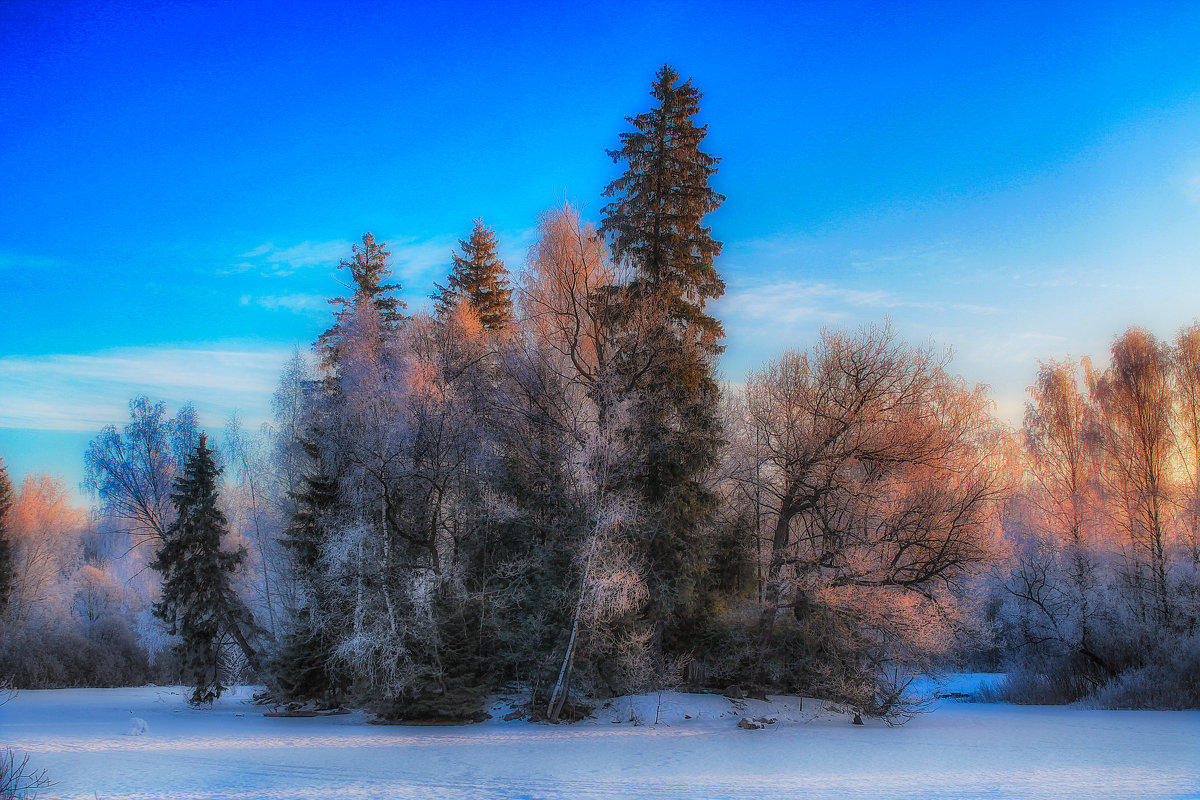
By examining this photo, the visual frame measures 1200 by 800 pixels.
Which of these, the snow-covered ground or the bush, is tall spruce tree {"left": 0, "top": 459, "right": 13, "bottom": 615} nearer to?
the bush

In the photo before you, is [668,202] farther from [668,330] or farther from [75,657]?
[75,657]

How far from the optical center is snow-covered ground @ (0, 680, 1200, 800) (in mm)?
12914

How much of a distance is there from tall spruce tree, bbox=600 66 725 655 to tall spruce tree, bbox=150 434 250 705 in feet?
52.9

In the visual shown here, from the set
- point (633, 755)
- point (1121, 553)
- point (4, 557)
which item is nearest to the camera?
point (633, 755)

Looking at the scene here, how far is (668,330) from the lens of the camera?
23.6m

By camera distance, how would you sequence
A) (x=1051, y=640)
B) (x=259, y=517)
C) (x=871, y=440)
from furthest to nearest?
(x=259, y=517)
(x=1051, y=640)
(x=871, y=440)

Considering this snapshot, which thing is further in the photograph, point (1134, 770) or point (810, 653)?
point (810, 653)

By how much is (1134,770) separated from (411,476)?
20.0m

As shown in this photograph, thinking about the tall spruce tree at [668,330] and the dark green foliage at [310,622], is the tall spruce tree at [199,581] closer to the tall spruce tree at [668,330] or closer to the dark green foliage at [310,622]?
the dark green foliage at [310,622]

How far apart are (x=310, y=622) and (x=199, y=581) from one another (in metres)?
6.38

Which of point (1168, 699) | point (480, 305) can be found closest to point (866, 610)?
point (1168, 699)

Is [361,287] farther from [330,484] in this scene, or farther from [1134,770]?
[1134,770]

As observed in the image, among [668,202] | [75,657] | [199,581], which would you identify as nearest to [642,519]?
[668,202]

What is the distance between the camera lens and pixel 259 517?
3709 centimetres
